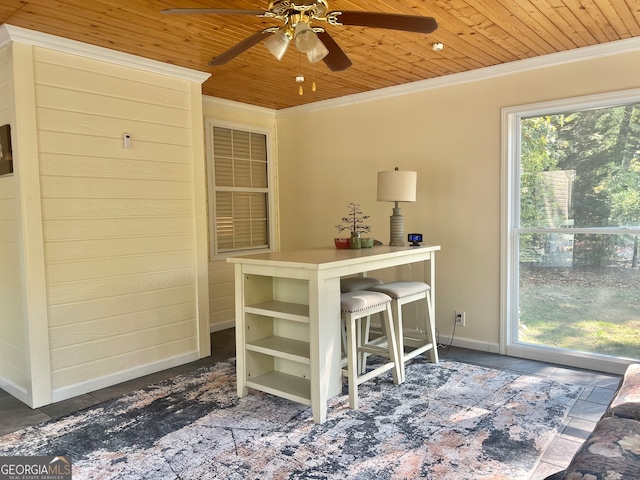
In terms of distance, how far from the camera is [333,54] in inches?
95.8

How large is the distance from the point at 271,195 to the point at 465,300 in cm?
254

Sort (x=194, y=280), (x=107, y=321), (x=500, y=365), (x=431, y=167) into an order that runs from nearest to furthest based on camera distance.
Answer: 1. (x=107, y=321)
2. (x=500, y=365)
3. (x=194, y=280)
4. (x=431, y=167)

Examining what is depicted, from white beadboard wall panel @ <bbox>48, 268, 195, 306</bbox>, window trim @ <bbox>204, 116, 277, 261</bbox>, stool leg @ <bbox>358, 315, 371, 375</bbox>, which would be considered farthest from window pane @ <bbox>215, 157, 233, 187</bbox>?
stool leg @ <bbox>358, 315, 371, 375</bbox>

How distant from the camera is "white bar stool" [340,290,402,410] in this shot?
2828 mm

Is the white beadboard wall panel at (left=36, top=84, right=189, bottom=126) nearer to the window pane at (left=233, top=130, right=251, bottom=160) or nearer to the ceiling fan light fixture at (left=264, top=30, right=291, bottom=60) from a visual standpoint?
the window pane at (left=233, top=130, right=251, bottom=160)

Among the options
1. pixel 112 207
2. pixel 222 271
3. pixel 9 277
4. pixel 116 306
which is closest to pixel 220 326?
pixel 222 271

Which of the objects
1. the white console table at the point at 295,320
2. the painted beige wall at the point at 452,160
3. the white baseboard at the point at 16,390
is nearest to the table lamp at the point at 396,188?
the white console table at the point at 295,320

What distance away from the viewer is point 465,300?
411 centimetres

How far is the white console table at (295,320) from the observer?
8.80 ft

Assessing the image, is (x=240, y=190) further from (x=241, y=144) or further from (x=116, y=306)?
(x=116, y=306)

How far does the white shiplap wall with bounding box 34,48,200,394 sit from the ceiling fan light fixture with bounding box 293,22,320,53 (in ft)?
6.29

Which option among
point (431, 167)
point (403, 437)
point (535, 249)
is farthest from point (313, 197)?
point (403, 437)

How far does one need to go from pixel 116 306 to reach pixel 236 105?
8.47 ft

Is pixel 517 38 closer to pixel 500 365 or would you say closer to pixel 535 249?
pixel 535 249
